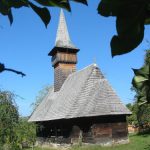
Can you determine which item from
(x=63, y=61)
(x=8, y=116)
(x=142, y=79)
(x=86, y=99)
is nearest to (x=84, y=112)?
(x=86, y=99)

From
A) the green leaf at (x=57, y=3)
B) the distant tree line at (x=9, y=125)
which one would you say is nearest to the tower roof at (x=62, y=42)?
the distant tree line at (x=9, y=125)

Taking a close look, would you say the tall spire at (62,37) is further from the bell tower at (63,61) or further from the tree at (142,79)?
the tree at (142,79)

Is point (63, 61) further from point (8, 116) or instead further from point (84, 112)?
point (8, 116)

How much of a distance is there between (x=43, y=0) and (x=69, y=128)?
87.2 ft

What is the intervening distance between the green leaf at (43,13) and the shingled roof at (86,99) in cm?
2349

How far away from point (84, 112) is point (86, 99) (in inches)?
66.0

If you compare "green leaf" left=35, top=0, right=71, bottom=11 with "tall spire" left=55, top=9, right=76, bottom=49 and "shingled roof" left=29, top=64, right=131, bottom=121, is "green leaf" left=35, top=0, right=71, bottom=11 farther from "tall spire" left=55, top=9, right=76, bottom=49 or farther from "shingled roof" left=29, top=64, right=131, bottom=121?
"tall spire" left=55, top=9, right=76, bottom=49

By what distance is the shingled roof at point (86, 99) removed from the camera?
81.6 feet

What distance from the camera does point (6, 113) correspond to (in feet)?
62.7

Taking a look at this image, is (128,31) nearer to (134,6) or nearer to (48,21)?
(134,6)

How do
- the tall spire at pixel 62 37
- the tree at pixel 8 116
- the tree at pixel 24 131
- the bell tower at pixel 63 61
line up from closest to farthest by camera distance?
1. the tree at pixel 8 116
2. the tree at pixel 24 131
3. the bell tower at pixel 63 61
4. the tall spire at pixel 62 37

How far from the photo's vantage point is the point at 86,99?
2602cm

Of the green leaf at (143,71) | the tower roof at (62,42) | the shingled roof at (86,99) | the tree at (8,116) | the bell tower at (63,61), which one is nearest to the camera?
the green leaf at (143,71)

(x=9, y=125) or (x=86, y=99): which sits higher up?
(x=86, y=99)
